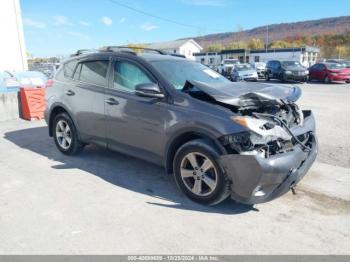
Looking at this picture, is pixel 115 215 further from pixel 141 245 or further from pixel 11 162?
pixel 11 162

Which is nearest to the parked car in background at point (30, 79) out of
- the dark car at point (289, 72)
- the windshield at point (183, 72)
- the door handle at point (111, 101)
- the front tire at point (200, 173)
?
the door handle at point (111, 101)

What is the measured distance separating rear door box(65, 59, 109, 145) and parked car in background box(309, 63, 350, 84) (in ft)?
69.7

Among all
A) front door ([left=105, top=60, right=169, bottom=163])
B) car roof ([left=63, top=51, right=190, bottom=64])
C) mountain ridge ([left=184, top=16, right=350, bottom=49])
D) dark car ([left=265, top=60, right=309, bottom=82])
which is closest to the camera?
front door ([left=105, top=60, right=169, bottom=163])

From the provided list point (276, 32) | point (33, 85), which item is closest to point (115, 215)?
point (33, 85)

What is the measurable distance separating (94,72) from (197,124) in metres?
2.33

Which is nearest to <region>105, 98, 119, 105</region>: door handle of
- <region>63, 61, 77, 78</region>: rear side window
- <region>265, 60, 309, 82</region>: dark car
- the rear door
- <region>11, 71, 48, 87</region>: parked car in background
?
the rear door

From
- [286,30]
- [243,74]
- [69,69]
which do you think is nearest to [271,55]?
[243,74]

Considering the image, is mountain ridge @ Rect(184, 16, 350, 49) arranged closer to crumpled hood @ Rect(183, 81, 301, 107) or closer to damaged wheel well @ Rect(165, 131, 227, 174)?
crumpled hood @ Rect(183, 81, 301, 107)

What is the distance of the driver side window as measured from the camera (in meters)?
4.43

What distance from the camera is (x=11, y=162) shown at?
221 inches

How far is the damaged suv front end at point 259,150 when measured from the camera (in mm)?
3371

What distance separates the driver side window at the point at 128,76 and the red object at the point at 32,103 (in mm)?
5411

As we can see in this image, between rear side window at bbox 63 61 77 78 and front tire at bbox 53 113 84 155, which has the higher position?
rear side window at bbox 63 61 77 78

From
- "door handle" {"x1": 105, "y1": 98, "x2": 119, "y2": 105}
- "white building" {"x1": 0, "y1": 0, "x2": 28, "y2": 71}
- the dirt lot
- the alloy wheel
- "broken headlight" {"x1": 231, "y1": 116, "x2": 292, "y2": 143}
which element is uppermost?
"white building" {"x1": 0, "y1": 0, "x2": 28, "y2": 71}
